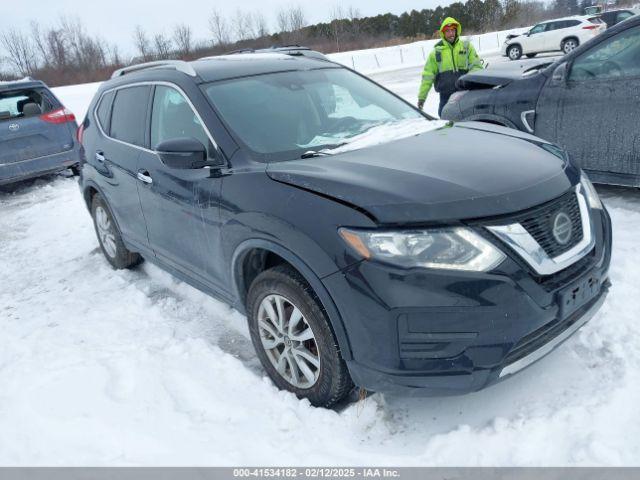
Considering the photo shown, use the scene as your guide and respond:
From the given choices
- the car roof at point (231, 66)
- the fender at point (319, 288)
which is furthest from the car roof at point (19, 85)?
the fender at point (319, 288)

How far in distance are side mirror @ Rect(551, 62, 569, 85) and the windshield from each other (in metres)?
1.85

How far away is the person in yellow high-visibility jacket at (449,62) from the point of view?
7117 millimetres

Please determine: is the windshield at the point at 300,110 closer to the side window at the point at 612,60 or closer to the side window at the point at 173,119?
the side window at the point at 173,119

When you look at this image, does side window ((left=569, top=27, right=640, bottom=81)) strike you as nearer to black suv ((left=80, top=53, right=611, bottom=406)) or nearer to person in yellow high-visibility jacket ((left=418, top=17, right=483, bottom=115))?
black suv ((left=80, top=53, right=611, bottom=406))

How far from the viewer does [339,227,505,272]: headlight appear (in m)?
2.14

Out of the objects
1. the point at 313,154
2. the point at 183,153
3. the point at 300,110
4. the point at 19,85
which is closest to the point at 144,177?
the point at 183,153

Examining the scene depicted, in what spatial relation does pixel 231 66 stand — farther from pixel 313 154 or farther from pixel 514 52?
pixel 514 52

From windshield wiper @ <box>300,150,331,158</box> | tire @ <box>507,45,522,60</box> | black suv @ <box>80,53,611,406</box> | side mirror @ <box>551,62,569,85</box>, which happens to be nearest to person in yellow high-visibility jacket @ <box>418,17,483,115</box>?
side mirror @ <box>551,62,569,85</box>

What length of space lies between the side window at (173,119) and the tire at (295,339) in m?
0.92

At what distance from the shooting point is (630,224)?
4430mm

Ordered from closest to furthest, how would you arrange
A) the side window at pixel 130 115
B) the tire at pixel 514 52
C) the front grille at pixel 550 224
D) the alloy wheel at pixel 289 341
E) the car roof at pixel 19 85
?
the front grille at pixel 550 224, the alloy wheel at pixel 289 341, the side window at pixel 130 115, the car roof at pixel 19 85, the tire at pixel 514 52

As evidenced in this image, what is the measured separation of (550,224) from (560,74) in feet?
10.2

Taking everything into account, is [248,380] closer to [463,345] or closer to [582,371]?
[463,345]

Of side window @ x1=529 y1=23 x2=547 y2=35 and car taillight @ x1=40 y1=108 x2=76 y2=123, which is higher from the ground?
car taillight @ x1=40 y1=108 x2=76 y2=123
